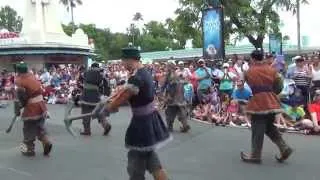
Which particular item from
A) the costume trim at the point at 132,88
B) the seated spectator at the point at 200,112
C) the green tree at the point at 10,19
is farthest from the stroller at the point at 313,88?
the green tree at the point at 10,19

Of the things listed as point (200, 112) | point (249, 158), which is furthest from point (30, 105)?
point (200, 112)

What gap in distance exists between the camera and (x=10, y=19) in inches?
4732

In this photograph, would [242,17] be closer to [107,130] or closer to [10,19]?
[107,130]

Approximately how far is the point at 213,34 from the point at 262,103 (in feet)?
34.4

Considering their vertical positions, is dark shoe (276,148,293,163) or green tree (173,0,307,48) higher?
green tree (173,0,307,48)

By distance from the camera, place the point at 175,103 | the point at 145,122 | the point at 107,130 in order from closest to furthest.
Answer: the point at 145,122
the point at 107,130
the point at 175,103

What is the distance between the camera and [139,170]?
24.5 ft

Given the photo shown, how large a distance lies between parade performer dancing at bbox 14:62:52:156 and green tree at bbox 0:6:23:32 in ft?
360

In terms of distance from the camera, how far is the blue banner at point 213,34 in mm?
20422

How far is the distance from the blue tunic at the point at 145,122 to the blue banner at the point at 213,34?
13.0 metres

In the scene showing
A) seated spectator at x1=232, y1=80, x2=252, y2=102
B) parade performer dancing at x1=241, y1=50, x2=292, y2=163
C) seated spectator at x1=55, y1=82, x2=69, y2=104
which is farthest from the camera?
seated spectator at x1=55, y1=82, x2=69, y2=104

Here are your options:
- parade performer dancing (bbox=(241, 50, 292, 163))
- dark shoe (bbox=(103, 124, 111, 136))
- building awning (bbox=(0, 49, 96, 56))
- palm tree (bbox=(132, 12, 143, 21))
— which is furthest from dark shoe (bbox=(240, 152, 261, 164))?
palm tree (bbox=(132, 12, 143, 21))

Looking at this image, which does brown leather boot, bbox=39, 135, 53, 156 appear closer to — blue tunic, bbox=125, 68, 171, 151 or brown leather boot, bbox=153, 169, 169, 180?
blue tunic, bbox=125, 68, 171, 151

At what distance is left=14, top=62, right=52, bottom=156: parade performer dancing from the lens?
1157 centimetres
